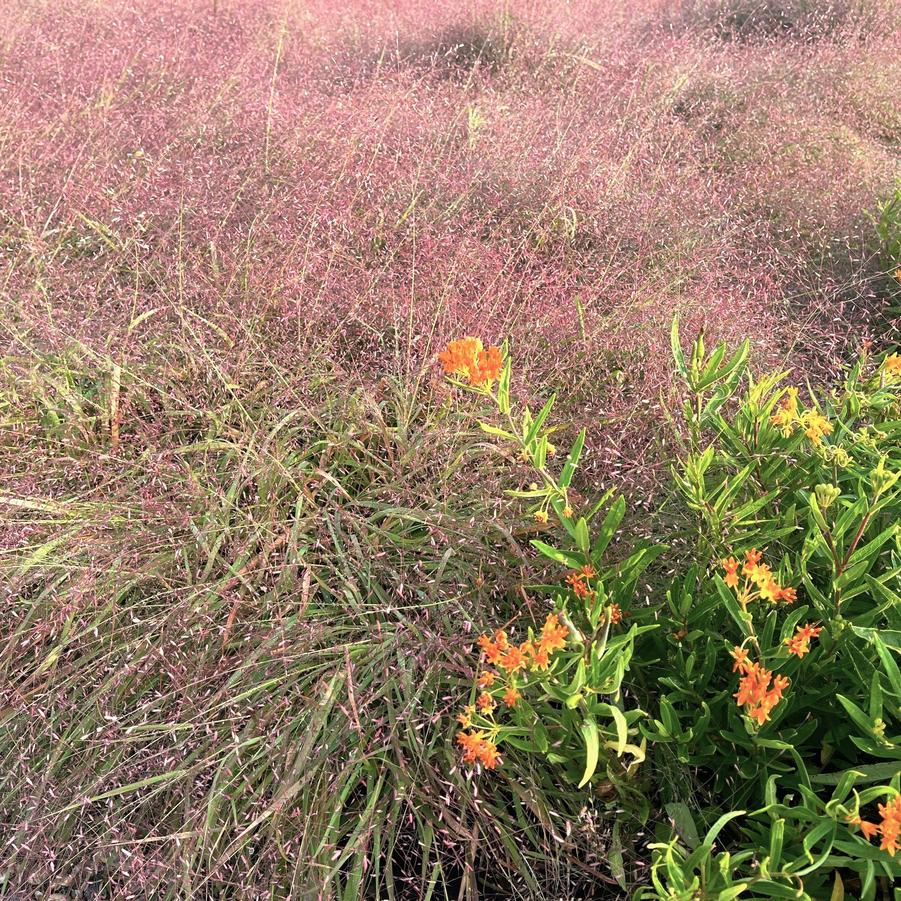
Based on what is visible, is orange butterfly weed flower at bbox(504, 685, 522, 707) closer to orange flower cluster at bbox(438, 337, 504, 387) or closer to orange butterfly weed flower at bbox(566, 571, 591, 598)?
orange butterfly weed flower at bbox(566, 571, 591, 598)

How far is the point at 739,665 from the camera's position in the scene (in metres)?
1.03

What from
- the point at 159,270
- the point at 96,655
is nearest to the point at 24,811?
the point at 96,655

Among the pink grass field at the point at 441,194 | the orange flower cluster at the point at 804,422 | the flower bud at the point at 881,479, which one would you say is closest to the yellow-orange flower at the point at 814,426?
the orange flower cluster at the point at 804,422

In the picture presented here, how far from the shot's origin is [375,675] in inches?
55.6

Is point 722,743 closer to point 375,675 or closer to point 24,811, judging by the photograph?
point 375,675

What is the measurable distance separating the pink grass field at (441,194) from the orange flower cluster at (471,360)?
1.81 ft

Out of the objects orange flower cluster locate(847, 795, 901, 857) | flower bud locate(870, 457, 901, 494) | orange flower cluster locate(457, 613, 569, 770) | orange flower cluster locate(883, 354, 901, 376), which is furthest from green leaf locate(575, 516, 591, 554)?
orange flower cluster locate(883, 354, 901, 376)

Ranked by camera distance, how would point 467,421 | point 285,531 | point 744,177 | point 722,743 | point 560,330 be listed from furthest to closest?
1. point 744,177
2. point 560,330
3. point 467,421
4. point 285,531
5. point 722,743

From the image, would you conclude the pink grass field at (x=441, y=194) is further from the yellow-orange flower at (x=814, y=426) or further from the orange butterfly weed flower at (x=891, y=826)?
the orange butterfly weed flower at (x=891, y=826)

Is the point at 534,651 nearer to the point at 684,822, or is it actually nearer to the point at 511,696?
the point at 511,696

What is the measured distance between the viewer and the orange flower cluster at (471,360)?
1.16 meters

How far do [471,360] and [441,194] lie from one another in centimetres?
168

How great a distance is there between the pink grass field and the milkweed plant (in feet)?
1.32

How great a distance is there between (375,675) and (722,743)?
628mm
